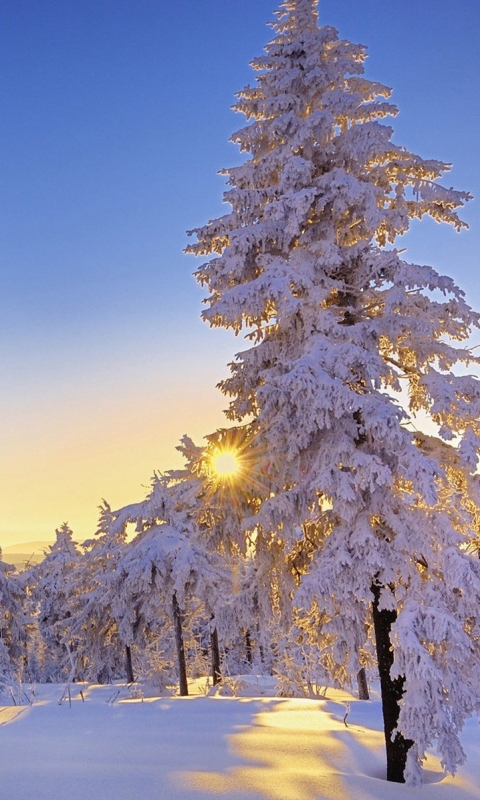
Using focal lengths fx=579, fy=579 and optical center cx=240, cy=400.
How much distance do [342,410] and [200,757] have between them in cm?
499

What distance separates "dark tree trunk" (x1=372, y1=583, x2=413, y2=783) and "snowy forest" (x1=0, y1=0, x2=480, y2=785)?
0.07 feet

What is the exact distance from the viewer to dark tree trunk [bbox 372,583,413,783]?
7930mm

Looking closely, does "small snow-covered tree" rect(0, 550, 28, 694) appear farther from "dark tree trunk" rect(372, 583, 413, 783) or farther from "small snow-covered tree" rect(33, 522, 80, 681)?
"dark tree trunk" rect(372, 583, 413, 783)

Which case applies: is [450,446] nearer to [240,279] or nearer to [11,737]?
[240,279]

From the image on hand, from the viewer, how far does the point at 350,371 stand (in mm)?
8367

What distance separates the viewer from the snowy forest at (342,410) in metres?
7.69

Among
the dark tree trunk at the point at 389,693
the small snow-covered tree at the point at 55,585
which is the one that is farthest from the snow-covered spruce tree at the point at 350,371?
the small snow-covered tree at the point at 55,585

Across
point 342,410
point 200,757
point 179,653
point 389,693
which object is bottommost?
point 179,653

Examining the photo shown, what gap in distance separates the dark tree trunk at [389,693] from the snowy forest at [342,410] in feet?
0.07

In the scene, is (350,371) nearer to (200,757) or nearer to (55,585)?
(200,757)

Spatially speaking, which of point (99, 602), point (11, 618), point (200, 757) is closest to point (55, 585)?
point (11, 618)

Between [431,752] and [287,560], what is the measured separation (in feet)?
13.5

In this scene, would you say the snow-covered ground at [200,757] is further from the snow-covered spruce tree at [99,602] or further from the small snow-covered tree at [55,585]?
the small snow-covered tree at [55,585]

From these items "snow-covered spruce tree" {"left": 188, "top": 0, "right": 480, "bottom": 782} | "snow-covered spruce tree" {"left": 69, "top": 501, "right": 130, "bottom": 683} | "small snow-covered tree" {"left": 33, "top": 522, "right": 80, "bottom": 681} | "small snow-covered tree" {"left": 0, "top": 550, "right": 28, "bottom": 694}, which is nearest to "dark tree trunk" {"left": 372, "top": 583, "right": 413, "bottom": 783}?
"snow-covered spruce tree" {"left": 188, "top": 0, "right": 480, "bottom": 782}
